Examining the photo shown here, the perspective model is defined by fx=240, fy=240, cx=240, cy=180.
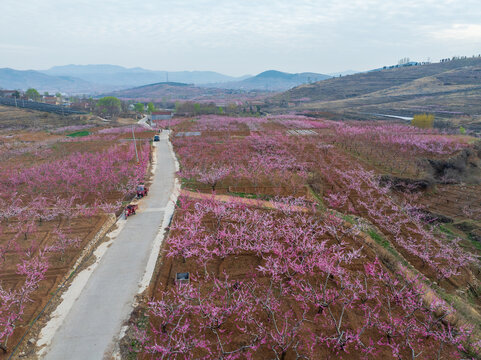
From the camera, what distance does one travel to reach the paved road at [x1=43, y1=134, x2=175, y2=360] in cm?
973

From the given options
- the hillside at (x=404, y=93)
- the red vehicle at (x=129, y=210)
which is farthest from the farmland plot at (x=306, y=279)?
the hillside at (x=404, y=93)

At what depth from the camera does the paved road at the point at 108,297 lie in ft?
31.9

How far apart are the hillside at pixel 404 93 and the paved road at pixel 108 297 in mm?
90536

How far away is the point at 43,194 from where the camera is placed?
888 inches

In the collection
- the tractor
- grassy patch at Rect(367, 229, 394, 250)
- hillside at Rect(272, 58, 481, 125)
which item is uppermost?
hillside at Rect(272, 58, 481, 125)

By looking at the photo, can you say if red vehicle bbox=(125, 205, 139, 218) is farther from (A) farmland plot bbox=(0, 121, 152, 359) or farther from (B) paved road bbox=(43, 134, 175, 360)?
(A) farmland plot bbox=(0, 121, 152, 359)

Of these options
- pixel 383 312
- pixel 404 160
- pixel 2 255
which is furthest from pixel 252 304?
pixel 404 160

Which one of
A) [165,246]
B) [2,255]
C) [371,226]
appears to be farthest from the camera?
[371,226]

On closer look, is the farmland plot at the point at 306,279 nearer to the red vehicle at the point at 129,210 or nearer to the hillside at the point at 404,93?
the red vehicle at the point at 129,210

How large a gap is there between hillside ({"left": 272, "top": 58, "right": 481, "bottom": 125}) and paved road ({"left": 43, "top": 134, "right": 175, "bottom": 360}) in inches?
3564

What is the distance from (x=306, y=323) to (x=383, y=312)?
3.78m

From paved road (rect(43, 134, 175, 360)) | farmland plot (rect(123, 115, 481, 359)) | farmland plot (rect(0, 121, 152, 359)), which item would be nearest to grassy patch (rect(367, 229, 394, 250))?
farmland plot (rect(123, 115, 481, 359))

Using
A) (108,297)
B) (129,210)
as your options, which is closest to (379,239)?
(108,297)

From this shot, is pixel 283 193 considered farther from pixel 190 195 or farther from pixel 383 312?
pixel 383 312
